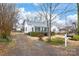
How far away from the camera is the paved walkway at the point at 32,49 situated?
3965mm

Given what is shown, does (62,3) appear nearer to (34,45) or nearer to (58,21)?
(58,21)

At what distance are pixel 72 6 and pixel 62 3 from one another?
101 millimetres

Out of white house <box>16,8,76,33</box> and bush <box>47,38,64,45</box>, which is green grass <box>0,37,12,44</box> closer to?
white house <box>16,8,76,33</box>

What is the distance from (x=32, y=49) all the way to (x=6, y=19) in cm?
38

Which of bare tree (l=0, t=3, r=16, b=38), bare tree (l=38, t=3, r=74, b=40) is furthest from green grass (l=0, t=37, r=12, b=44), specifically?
bare tree (l=38, t=3, r=74, b=40)

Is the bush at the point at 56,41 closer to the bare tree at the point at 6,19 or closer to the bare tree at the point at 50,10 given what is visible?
the bare tree at the point at 50,10

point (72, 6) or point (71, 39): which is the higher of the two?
point (72, 6)

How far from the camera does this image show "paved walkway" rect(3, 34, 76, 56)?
396cm

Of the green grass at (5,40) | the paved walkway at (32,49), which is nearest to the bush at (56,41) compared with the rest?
the paved walkway at (32,49)

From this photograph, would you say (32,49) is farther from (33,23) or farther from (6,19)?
(6,19)

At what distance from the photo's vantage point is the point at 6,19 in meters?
3.99

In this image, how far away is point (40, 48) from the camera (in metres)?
3.98

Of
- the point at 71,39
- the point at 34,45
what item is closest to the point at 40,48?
the point at 34,45

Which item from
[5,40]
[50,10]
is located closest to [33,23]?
[50,10]
